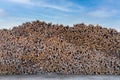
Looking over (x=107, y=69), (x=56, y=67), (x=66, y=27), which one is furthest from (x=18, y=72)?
(x=66, y=27)

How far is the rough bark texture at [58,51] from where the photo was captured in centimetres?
1505

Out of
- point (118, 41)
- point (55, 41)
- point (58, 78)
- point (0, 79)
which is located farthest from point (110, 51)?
point (0, 79)

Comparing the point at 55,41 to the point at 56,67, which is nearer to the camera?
the point at 56,67

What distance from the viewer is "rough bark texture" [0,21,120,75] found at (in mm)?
15047

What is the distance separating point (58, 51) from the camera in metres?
15.8

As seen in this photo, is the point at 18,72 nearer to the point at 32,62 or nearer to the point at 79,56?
the point at 32,62

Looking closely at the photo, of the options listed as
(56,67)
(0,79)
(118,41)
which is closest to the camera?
(0,79)

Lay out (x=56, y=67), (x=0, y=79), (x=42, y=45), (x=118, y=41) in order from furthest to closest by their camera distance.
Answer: (x=118, y=41)
(x=42, y=45)
(x=56, y=67)
(x=0, y=79)

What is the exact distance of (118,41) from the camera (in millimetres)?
18125

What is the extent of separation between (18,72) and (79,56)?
2553 mm

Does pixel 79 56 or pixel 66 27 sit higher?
pixel 66 27

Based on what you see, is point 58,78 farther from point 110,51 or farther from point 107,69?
point 110,51

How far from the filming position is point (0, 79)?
554 inches

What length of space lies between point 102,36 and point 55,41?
2.86 metres
